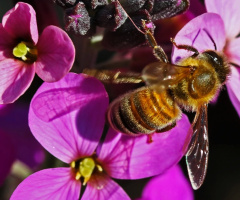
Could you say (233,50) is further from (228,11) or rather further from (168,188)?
(168,188)

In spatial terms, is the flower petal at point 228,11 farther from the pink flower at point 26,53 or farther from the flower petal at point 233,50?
the pink flower at point 26,53

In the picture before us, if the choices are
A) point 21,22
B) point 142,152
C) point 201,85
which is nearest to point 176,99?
point 201,85

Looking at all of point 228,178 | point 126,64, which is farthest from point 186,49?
point 228,178

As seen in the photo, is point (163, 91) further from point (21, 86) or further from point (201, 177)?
point (21, 86)

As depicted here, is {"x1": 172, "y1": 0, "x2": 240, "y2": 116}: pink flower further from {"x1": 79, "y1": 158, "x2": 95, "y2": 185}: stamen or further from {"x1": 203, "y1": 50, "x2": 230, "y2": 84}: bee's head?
{"x1": 79, "y1": 158, "x2": 95, "y2": 185}: stamen

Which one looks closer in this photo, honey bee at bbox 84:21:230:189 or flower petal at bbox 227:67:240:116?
honey bee at bbox 84:21:230:189

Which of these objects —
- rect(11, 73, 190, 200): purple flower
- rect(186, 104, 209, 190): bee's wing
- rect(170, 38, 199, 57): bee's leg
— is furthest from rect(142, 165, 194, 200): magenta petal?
rect(170, 38, 199, 57): bee's leg

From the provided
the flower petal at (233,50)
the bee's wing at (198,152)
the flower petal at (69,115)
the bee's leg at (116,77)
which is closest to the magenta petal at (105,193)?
the flower petal at (69,115)
